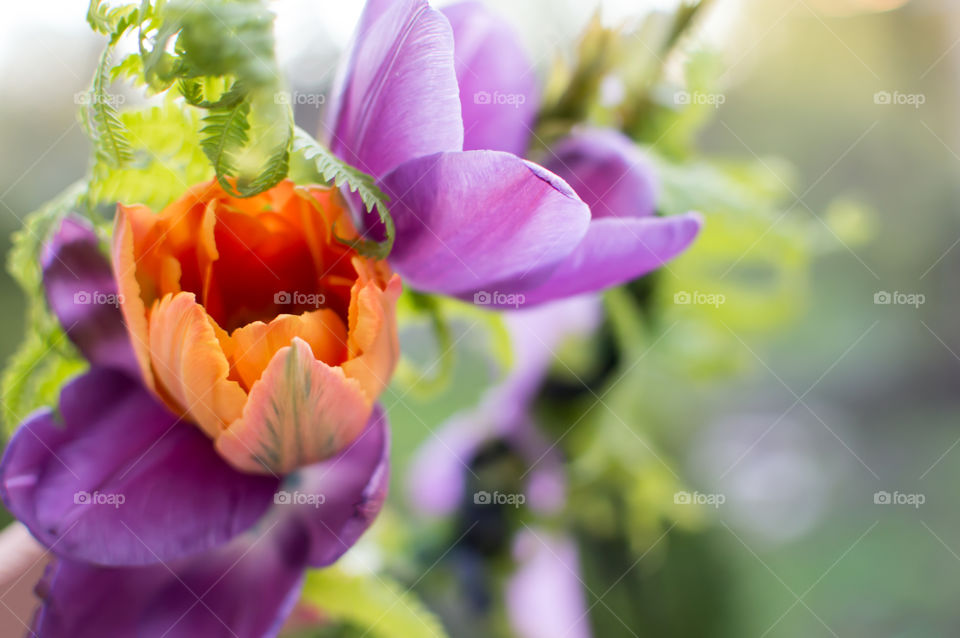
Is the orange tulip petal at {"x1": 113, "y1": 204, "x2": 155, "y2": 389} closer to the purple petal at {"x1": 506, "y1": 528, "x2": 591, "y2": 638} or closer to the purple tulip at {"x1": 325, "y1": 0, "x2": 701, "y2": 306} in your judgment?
the purple tulip at {"x1": 325, "y1": 0, "x2": 701, "y2": 306}

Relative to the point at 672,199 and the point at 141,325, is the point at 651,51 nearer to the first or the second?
the point at 672,199

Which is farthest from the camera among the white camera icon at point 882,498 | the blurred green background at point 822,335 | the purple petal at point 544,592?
the white camera icon at point 882,498

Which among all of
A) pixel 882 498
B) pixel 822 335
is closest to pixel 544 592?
pixel 882 498

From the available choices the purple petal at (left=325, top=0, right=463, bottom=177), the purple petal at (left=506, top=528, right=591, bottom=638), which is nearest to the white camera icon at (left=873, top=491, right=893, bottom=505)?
the purple petal at (left=506, top=528, right=591, bottom=638)

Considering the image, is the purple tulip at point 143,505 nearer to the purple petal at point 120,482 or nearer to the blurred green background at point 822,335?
the purple petal at point 120,482

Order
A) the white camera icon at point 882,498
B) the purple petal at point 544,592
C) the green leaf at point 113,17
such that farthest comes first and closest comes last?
the white camera icon at point 882,498
the purple petal at point 544,592
the green leaf at point 113,17

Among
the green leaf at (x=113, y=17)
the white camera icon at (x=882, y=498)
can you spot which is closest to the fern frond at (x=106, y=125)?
the green leaf at (x=113, y=17)
